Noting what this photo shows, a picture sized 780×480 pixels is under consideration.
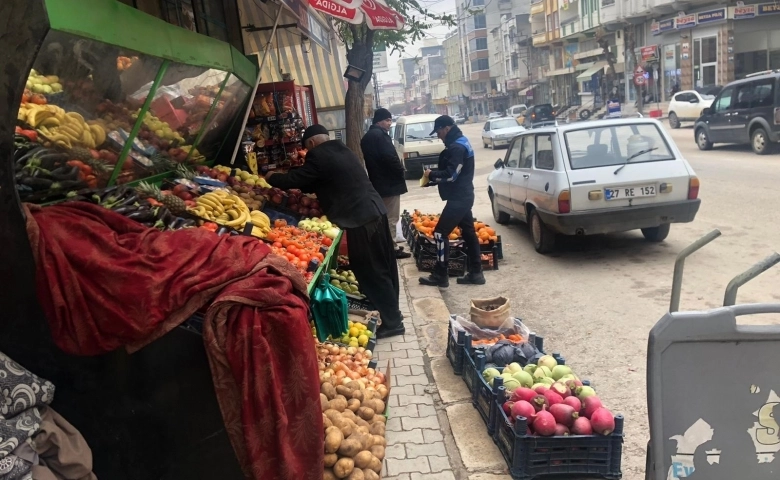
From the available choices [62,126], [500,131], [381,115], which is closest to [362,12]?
[381,115]

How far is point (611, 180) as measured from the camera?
23.4 feet

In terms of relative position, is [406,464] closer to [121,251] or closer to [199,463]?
[199,463]

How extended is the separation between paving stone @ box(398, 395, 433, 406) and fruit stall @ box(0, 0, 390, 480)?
35cm

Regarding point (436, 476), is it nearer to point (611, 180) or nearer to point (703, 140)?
point (611, 180)

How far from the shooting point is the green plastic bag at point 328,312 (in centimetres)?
425

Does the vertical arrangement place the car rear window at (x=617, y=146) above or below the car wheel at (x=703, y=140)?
above

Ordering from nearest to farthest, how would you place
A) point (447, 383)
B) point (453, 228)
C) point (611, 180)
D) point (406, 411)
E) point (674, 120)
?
point (406, 411)
point (447, 383)
point (453, 228)
point (611, 180)
point (674, 120)

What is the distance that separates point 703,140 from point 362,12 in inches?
611

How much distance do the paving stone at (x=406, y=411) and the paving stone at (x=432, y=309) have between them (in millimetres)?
1858

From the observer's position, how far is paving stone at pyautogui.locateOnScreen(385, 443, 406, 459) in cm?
364

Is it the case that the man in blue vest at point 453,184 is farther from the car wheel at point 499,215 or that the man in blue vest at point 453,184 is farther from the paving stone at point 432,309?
the car wheel at point 499,215

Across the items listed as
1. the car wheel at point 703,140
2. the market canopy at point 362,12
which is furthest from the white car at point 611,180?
the car wheel at point 703,140

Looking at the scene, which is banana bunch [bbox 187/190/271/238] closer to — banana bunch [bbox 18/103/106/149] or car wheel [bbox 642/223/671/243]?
banana bunch [bbox 18/103/106/149]

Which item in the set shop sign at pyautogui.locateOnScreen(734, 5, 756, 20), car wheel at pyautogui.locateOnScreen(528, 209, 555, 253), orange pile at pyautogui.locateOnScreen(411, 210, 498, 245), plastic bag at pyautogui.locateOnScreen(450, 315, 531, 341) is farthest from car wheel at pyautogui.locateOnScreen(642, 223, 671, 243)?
shop sign at pyautogui.locateOnScreen(734, 5, 756, 20)
